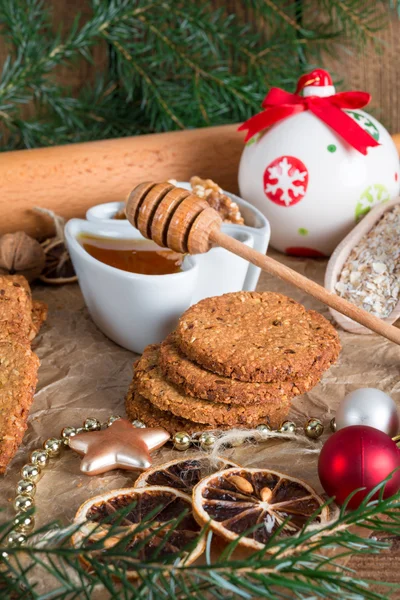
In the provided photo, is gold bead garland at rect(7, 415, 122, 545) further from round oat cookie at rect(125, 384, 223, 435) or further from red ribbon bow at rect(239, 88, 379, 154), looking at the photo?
red ribbon bow at rect(239, 88, 379, 154)

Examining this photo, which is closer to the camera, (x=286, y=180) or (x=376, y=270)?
(x=376, y=270)

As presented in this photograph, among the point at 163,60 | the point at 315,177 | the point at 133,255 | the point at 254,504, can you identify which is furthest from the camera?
the point at 163,60

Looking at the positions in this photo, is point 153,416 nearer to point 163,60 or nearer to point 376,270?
point 376,270

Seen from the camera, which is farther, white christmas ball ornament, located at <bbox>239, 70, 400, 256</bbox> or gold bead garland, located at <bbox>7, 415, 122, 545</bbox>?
white christmas ball ornament, located at <bbox>239, 70, 400, 256</bbox>

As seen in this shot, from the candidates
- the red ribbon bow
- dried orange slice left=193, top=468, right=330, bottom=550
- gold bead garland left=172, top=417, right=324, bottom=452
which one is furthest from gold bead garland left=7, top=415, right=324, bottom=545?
the red ribbon bow

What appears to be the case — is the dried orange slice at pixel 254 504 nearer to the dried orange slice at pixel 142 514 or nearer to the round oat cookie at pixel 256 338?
the dried orange slice at pixel 142 514

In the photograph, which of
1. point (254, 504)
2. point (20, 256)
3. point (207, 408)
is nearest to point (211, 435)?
point (207, 408)

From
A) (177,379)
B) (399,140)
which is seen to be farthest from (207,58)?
(177,379)
